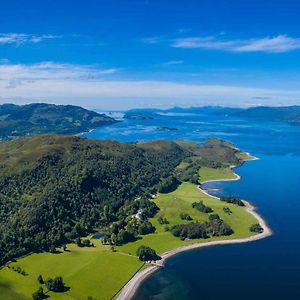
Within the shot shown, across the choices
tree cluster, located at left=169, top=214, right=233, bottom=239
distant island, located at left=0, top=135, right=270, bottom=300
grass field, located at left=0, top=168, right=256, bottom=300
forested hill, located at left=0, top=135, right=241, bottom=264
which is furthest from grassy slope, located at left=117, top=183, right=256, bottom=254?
forested hill, located at left=0, top=135, right=241, bottom=264

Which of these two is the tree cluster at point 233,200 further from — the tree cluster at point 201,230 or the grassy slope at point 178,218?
the tree cluster at point 201,230

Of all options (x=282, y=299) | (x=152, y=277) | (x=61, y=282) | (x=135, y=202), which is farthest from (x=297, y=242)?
(x=61, y=282)

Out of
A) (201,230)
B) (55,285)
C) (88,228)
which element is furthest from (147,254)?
(88,228)

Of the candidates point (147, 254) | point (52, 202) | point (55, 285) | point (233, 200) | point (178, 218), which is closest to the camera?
point (55, 285)

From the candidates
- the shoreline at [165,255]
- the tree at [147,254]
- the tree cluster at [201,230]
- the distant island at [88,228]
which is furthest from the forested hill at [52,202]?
the shoreline at [165,255]

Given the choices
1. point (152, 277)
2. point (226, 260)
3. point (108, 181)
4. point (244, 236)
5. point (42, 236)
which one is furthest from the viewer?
point (108, 181)

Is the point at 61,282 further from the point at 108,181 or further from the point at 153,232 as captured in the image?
the point at 108,181

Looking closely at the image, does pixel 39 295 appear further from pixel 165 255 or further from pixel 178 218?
pixel 178 218

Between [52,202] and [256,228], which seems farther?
[52,202]
